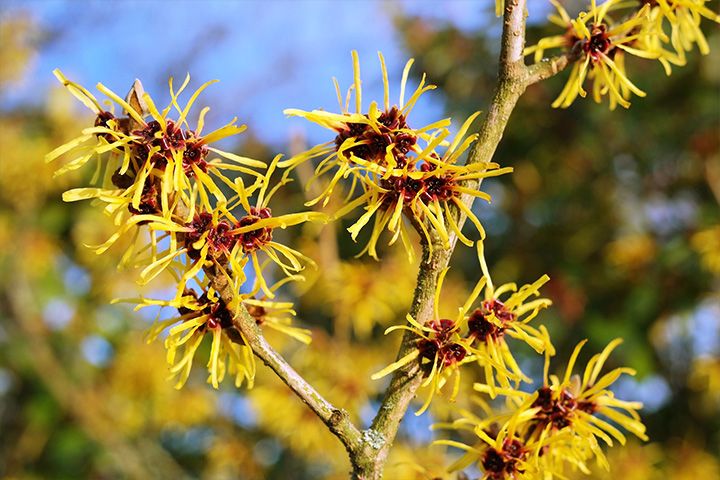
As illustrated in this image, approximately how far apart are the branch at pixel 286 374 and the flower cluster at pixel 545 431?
9 cm

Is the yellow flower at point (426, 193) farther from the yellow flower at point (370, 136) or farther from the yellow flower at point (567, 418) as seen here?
the yellow flower at point (567, 418)


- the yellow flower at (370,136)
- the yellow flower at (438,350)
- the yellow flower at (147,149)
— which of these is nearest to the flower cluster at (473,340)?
the yellow flower at (438,350)

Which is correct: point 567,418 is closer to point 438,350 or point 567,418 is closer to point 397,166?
point 438,350

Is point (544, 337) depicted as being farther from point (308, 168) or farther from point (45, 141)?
point (45, 141)

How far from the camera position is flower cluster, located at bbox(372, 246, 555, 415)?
65 centimetres

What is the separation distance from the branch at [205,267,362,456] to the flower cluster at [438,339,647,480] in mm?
88

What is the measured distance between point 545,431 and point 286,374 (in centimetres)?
24

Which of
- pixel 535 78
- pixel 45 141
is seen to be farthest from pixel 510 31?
pixel 45 141

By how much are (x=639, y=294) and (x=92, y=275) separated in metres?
2.70

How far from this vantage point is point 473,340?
68cm

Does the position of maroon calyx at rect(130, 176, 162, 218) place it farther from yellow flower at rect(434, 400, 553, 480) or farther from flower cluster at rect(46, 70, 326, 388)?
yellow flower at rect(434, 400, 553, 480)

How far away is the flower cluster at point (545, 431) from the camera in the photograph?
0.68 m

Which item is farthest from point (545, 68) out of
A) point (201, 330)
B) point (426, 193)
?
point (201, 330)

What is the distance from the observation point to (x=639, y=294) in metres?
2.68
